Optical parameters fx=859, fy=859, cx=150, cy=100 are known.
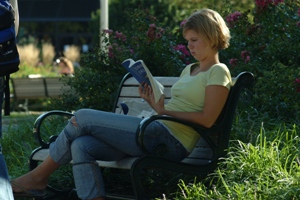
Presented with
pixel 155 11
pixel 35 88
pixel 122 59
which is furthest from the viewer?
pixel 155 11

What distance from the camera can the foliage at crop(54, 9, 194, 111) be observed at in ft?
24.3

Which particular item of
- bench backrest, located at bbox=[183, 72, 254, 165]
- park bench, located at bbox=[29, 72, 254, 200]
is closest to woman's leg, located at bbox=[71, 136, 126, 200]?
park bench, located at bbox=[29, 72, 254, 200]

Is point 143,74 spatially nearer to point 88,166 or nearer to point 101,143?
point 101,143

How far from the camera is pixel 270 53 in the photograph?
705cm

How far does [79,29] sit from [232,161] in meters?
39.5

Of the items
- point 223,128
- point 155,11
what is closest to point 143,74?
point 223,128

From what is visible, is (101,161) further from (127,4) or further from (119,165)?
(127,4)

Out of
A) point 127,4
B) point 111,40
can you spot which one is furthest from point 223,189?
point 127,4

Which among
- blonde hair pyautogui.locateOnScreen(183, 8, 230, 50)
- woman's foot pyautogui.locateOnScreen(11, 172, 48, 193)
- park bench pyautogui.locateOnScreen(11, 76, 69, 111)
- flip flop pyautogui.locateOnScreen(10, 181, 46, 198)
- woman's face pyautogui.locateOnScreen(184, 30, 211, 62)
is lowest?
park bench pyautogui.locateOnScreen(11, 76, 69, 111)

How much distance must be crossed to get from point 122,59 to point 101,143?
8.96 ft

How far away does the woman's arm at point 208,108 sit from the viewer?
4789 mm

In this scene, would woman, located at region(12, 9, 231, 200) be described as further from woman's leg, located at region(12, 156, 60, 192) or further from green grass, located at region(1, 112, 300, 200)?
green grass, located at region(1, 112, 300, 200)

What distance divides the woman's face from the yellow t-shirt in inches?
4.5

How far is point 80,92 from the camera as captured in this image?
8.07m
